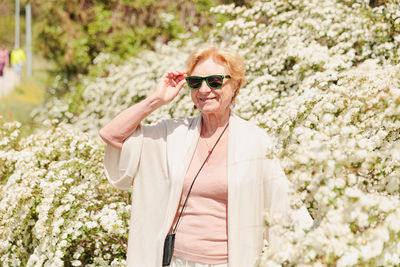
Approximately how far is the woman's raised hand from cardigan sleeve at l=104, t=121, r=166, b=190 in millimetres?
149

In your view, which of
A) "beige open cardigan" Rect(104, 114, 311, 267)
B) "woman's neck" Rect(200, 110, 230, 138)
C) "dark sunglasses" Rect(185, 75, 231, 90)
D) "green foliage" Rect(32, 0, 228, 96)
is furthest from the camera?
"green foliage" Rect(32, 0, 228, 96)

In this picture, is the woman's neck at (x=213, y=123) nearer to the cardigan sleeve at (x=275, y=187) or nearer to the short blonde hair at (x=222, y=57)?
the short blonde hair at (x=222, y=57)

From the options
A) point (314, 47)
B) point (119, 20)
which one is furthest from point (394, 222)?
point (119, 20)

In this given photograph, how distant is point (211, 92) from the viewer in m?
2.23

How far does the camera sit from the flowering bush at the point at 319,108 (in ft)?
5.41

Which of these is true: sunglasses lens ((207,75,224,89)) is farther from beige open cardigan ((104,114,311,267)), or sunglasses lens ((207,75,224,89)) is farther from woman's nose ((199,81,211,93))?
beige open cardigan ((104,114,311,267))

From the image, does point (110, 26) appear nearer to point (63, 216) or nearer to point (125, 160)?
point (63, 216)

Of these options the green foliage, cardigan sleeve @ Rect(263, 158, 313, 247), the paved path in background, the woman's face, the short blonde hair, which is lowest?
cardigan sleeve @ Rect(263, 158, 313, 247)

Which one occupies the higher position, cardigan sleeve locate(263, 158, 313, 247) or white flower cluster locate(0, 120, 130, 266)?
cardigan sleeve locate(263, 158, 313, 247)

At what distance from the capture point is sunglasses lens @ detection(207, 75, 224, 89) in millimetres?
2219

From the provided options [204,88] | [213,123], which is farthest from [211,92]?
[213,123]

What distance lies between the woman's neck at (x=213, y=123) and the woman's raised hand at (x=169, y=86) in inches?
7.8

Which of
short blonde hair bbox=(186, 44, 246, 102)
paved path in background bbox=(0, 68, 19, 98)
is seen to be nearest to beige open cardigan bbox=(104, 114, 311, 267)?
short blonde hair bbox=(186, 44, 246, 102)

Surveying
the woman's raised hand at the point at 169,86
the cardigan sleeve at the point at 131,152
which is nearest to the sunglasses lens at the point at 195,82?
the woman's raised hand at the point at 169,86
